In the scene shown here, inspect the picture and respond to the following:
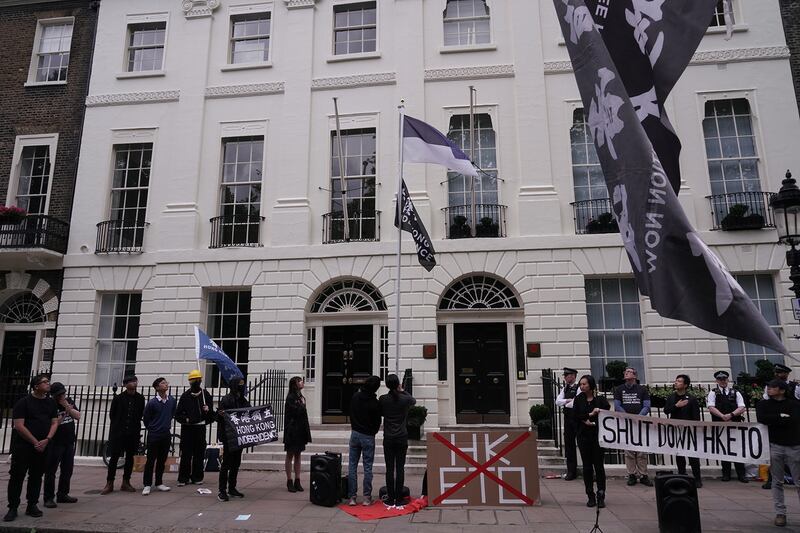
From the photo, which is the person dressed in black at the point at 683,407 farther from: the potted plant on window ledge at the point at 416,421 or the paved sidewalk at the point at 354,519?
the potted plant on window ledge at the point at 416,421

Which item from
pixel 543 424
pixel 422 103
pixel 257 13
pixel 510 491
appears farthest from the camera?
pixel 257 13

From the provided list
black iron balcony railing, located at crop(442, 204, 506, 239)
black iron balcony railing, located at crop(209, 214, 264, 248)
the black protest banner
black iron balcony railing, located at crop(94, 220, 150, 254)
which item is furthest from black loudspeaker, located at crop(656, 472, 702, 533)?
black iron balcony railing, located at crop(94, 220, 150, 254)

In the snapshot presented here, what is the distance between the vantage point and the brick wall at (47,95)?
51.7ft

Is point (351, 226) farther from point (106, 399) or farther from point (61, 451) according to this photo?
point (61, 451)

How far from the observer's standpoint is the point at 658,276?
3.81 metres

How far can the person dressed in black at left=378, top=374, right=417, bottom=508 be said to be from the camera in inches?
300

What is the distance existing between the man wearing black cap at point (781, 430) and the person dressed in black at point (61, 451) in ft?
30.0

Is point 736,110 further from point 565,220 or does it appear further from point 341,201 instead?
point 341,201

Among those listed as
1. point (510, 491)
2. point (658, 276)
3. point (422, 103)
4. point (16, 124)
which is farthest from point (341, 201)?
point (658, 276)

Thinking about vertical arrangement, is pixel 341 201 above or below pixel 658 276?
above

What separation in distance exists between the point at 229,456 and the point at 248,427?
49cm

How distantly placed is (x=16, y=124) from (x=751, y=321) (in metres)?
19.1

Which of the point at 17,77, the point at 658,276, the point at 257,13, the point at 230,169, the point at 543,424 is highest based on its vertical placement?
the point at 257,13

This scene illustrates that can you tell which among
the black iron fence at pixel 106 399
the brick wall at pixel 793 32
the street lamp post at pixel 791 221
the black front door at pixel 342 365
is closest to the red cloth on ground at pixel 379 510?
the black iron fence at pixel 106 399
